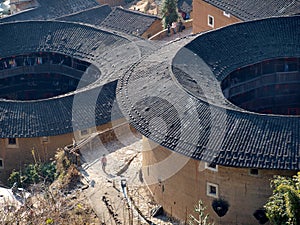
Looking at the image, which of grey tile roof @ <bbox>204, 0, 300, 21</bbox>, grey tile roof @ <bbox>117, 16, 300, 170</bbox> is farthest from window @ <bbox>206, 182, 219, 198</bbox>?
grey tile roof @ <bbox>204, 0, 300, 21</bbox>

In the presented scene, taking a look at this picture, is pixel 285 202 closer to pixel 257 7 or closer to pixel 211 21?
pixel 257 7

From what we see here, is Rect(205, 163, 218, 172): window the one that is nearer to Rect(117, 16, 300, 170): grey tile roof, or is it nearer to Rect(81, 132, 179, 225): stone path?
Rect(117, 16, 300, 170): grey tile roof

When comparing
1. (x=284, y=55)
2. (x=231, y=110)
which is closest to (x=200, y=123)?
(x=231, y=110)

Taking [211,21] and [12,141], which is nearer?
[12,141]

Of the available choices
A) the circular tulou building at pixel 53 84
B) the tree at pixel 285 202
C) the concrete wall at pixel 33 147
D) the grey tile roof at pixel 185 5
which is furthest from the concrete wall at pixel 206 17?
the tree at pixel 285 202

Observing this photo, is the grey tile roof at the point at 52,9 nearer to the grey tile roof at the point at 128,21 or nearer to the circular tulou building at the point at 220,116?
the grey tile roof at the point at 128,21

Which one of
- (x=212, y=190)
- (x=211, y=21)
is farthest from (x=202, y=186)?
(x=211, y=21)

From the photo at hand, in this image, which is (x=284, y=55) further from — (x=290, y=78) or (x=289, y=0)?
(x=289, y=0)
